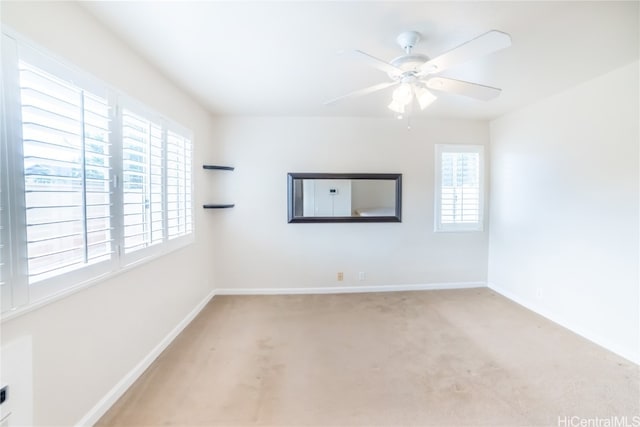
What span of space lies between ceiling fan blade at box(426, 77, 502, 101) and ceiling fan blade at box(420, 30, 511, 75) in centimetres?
14

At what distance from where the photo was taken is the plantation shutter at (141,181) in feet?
6.08

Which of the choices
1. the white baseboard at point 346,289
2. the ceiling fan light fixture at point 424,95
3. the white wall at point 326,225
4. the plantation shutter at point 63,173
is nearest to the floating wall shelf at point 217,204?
the white wall at point 326,225

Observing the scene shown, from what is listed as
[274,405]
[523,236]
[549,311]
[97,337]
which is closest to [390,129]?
[523,236]

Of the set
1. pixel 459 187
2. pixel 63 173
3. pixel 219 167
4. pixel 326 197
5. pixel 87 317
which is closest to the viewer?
pixel 63 173

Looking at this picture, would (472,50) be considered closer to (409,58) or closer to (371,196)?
(409,58)

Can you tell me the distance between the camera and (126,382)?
6.10ft

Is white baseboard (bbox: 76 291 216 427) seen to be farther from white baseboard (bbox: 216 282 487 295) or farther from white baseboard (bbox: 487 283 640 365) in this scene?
white baseboard (bbox: 487 283 640 365)

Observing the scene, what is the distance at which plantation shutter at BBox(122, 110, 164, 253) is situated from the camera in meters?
1.85

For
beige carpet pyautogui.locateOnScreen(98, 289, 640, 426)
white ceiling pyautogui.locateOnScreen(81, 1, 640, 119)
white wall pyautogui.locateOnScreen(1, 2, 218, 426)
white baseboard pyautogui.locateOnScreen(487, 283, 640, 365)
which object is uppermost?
white ceiling pyautogui.locateOnScreen(81, 1, 640, 119)

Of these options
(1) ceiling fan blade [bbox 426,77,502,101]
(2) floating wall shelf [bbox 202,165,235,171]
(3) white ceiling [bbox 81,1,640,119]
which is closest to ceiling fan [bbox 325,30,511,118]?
(1) ceiling fan blade [bbox 426,77,502,101]

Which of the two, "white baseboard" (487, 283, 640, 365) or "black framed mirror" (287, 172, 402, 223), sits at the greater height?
"black framed mirror" (287, 172, 402, 223)

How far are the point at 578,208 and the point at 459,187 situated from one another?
4.49 ft

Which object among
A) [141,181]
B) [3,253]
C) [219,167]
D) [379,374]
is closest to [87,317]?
[3,253]

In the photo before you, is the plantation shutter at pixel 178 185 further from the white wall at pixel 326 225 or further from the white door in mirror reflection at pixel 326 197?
the white door in mirror reflection at pixel 326 197
